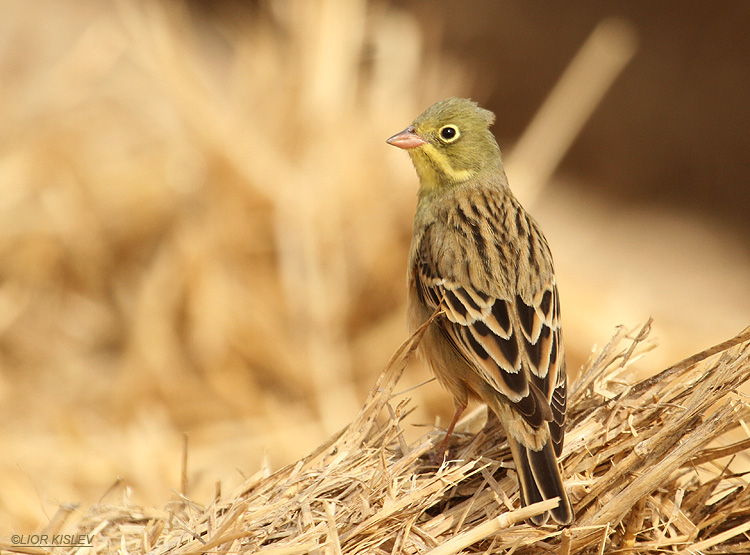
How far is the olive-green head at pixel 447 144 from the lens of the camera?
4445 millimetres

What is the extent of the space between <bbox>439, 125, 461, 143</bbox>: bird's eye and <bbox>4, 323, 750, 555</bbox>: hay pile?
1.36 m

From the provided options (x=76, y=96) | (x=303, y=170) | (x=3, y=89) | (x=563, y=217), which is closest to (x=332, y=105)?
(x=303, y=170)

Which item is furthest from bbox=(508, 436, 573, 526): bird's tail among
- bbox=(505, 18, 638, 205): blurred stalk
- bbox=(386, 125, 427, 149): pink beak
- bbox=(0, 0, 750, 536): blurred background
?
bbox=(505, 18, 638, 205): blurred stalk

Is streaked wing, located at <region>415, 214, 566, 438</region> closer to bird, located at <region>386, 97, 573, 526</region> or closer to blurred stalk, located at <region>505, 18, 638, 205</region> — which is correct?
bird, located at <region>386, 97, 573, 526</region>

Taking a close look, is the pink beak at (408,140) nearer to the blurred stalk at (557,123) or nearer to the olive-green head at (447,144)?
the olive-green head at (447,144)

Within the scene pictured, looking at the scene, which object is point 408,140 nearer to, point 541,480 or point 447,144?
point 447,144

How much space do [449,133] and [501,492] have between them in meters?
1.87

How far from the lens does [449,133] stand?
4465 millimetres

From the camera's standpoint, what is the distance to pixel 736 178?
9.79 m

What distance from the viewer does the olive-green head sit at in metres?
4.45

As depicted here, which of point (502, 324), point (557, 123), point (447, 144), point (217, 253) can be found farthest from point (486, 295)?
point (557, 123)

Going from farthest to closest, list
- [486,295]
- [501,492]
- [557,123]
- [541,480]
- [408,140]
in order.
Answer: [557,123] < [408,140] < [486,295] < [501,492] < [541,480]

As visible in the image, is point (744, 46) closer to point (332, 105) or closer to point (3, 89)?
point (332, 105)

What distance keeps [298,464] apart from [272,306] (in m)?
3.45
